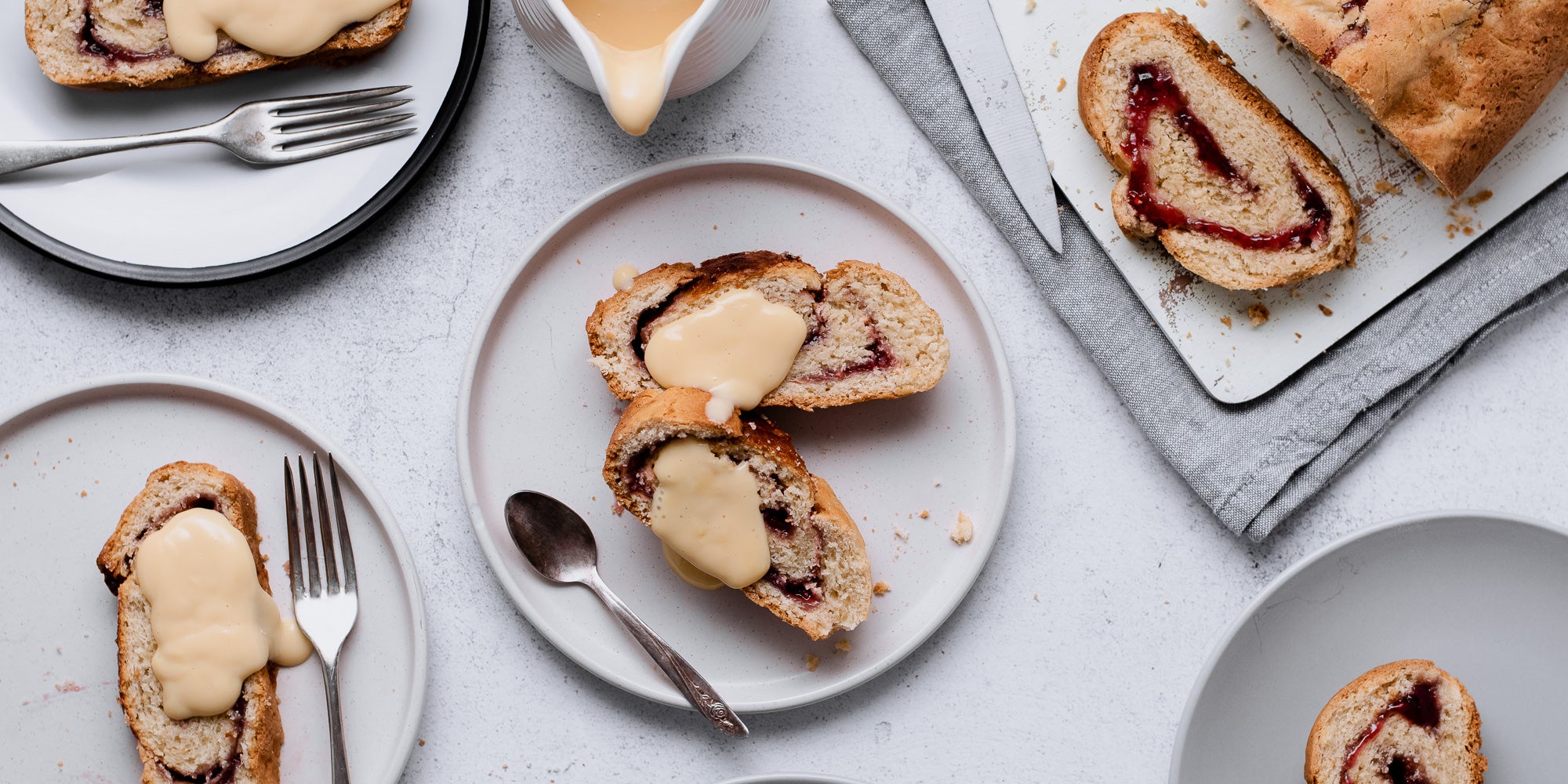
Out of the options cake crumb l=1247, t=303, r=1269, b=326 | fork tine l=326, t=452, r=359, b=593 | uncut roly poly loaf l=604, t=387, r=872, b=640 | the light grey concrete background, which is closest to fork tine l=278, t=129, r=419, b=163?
the light grey concrete background

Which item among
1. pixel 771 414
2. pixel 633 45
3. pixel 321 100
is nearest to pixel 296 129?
pixel 321 100

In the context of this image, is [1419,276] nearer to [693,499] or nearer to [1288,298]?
[1288,298]

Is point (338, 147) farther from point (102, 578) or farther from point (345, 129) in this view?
point (102, 578)

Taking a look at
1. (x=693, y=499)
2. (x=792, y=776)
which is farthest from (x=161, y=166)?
(x=792, y=776)

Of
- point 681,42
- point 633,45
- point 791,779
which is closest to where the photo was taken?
point 681,42

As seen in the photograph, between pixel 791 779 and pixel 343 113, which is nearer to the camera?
pixel 791 779

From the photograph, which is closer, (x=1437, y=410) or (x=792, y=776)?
(x=792, y=776)

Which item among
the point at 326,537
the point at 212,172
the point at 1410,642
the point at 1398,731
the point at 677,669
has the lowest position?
the point at 1398,731
